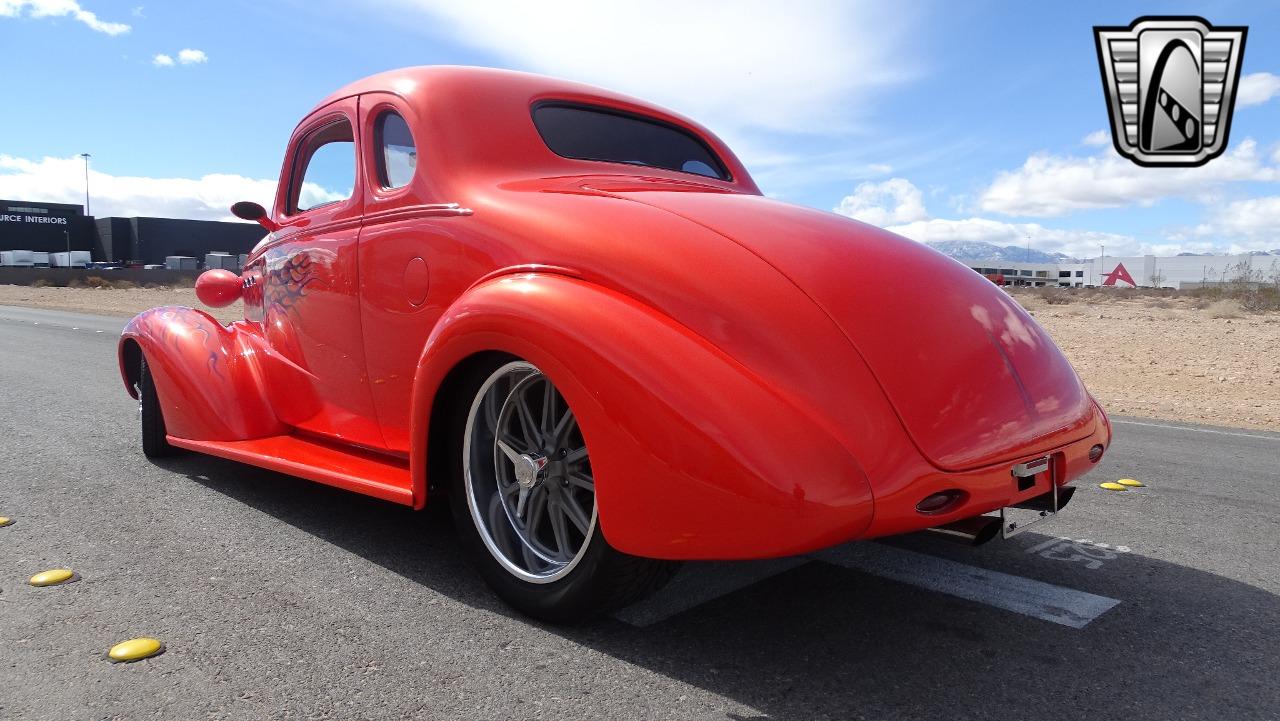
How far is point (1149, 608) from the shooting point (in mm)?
2674

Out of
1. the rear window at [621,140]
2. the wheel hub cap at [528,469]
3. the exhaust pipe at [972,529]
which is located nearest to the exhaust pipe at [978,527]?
the exhaust pipe at [972,529]

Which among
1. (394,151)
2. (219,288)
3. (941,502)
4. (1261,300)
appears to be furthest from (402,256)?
(1261,300)

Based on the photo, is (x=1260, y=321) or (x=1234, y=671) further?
(x=1260, y=321)

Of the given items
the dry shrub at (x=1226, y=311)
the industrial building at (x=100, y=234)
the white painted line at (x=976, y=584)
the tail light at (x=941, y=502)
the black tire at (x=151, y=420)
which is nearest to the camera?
the tail light at (x=941, y=502)

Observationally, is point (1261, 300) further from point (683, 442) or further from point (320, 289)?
point (683, 442)

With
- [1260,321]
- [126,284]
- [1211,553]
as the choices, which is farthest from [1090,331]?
[126,284]

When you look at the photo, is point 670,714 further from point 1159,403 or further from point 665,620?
point 1159,403

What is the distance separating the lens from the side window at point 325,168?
3.58m

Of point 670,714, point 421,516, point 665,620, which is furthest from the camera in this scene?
point 421,516

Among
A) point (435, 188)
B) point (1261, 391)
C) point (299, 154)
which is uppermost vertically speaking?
point (299, 154)

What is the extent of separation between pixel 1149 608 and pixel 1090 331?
1710 centimetres

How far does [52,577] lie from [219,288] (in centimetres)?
214

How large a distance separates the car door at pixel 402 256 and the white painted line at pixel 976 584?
1.54 metres

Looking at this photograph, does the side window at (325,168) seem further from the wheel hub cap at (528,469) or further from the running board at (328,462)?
the wheel hub cap at (528,469)
